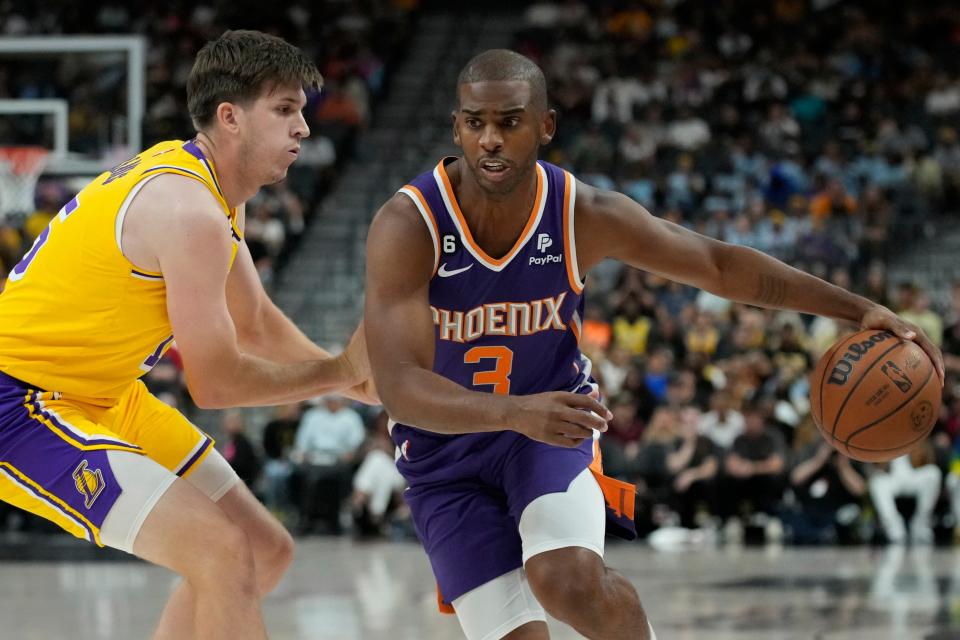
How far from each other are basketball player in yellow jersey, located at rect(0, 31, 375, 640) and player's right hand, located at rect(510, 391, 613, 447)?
3.15 feet

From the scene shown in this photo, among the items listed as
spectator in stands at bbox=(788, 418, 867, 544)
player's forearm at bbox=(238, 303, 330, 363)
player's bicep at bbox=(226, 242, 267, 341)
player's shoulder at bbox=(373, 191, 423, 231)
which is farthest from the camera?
spectator in stands at bbox=(788, 418, 867, 544)

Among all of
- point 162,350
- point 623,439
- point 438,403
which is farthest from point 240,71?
point 623,439

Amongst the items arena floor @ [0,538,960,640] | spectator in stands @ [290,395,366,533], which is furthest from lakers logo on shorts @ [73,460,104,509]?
spectator in stands @ [290,395,366,533]

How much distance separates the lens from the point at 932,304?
46.0 feet

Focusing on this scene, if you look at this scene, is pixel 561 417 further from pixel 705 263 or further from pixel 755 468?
pixel 755 468

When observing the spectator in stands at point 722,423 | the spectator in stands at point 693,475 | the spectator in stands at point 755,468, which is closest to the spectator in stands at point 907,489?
the spectator in stands at point 755,468

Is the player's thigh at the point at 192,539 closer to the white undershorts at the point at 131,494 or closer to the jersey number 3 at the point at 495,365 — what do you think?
the white undershorts at the point at 131,494

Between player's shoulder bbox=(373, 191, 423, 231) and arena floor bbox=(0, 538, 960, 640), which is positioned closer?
player's shoulder bbox=(373, 191, 423, 231)

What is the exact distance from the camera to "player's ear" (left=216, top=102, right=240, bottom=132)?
4.13 metres

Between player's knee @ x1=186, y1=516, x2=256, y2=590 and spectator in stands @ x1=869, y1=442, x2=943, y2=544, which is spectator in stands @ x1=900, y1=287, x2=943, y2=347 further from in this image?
player's knee @ x1=186, y1=516, x2=256, y2=590

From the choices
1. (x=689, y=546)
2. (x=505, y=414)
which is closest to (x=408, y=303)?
(x=505, y=414)

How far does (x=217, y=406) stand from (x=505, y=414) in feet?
→ 3.77

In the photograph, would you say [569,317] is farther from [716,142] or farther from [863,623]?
[716,142]

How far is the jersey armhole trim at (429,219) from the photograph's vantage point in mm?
3936
